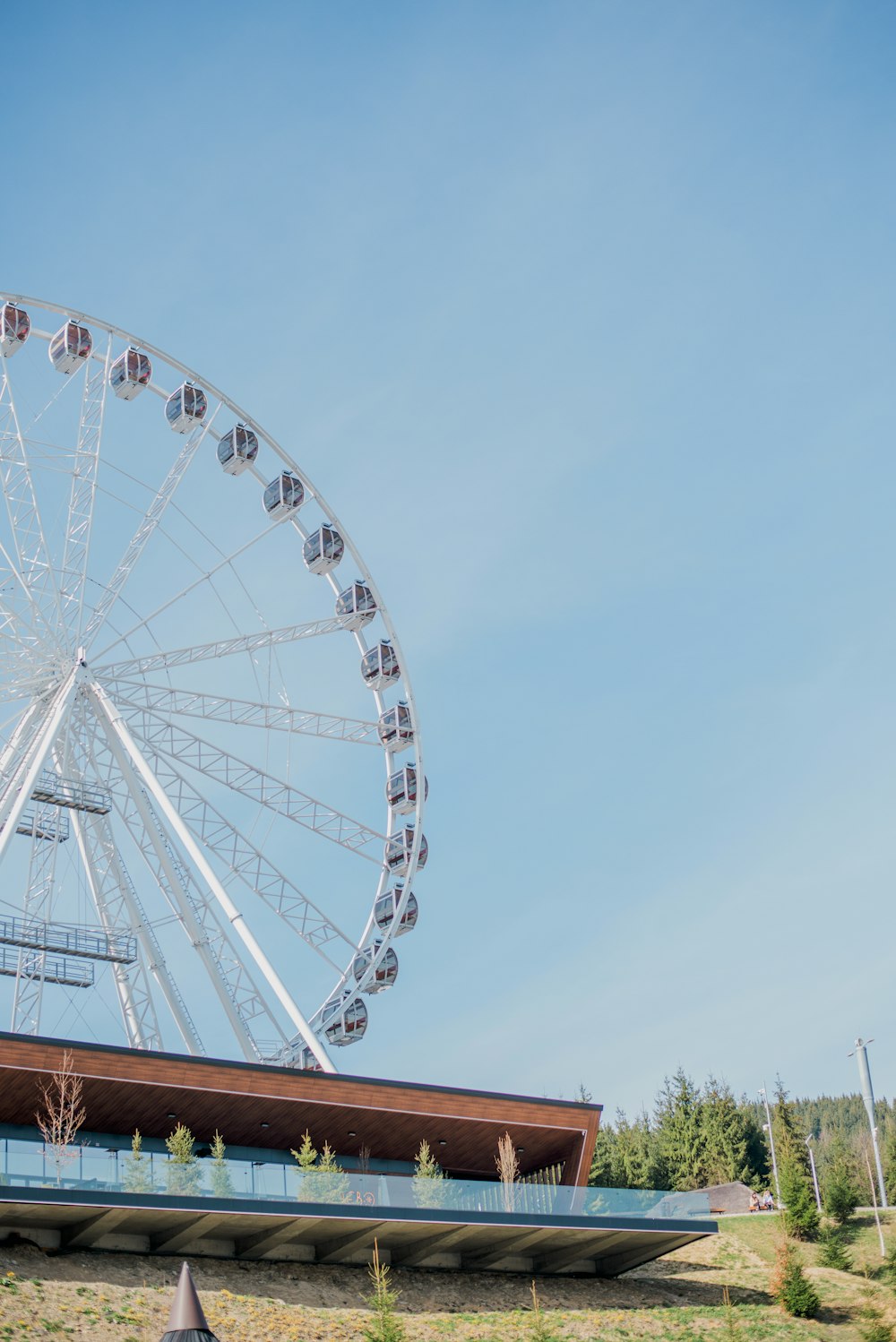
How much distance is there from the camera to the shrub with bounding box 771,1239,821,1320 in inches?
1464

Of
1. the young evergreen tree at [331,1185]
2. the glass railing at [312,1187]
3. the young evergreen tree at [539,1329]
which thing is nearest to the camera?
the young evergreen tree at [539,1329]

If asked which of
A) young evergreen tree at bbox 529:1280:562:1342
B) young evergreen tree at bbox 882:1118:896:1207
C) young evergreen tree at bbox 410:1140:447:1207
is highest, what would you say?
young evergreen tree at bbox 882:1118:896:1207

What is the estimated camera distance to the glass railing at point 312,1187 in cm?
3122

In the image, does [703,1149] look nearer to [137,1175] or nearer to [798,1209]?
[798,1209]

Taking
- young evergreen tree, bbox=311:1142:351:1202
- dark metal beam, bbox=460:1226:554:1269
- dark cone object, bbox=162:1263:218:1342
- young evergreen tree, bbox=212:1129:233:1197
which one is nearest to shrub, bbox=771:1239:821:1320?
dark metal beam, bbox=460:1226:554:1269

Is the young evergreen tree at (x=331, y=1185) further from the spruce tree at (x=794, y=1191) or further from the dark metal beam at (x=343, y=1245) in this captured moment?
the spruce tree at (x=794, y=1191)

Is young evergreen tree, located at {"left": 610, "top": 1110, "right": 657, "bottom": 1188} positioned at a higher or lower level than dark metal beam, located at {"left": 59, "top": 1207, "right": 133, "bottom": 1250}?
higher

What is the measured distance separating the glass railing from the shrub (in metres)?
2.58

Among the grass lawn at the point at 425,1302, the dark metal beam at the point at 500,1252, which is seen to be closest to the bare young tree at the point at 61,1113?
the grass lawn at the point at 425,1302

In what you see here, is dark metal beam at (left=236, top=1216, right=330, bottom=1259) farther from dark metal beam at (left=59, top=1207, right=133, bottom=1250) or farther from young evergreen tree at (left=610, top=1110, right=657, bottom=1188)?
young evergreen tree at (left=610, top=1110, right=657, bottom=1188)

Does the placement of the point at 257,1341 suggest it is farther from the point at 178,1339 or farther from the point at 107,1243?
the point at 178,1339

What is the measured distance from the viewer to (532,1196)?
37.3 metres

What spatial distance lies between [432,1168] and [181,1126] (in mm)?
7074

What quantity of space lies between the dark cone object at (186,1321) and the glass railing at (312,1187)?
1428 centimetres
